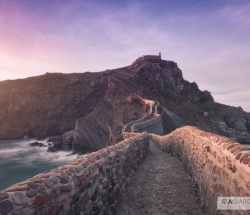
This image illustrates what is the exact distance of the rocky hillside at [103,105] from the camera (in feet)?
229

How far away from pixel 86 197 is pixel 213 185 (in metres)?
3.39

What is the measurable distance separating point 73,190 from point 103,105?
76.2 m

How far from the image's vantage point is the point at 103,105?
82.2 metres

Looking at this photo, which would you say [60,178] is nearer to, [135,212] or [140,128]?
[135,212]

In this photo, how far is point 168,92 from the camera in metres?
94.1

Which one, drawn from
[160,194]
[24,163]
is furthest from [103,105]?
[160,194]

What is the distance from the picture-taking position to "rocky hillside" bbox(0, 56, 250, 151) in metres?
69.8

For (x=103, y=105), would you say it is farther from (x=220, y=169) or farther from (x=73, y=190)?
(x=73, y=190)

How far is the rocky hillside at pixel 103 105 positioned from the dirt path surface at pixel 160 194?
152ft

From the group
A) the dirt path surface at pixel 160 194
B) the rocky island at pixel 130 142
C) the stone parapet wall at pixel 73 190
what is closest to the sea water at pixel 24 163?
the rocky island at pixel 130 142

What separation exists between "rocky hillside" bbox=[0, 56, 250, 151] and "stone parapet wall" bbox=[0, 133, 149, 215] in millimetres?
52063

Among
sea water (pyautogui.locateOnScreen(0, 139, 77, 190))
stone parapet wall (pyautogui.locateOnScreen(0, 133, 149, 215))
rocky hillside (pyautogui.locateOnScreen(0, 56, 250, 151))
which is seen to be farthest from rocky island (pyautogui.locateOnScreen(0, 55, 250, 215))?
sea water (pyautogui.locateOnScreen(0, 139, 77, 190))

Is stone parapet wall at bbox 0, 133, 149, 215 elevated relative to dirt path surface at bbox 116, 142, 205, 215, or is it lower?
elevated

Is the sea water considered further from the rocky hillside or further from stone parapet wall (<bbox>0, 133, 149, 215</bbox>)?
stone parapet wall (<bbox>0, 133, 149, 215</bbox>)
